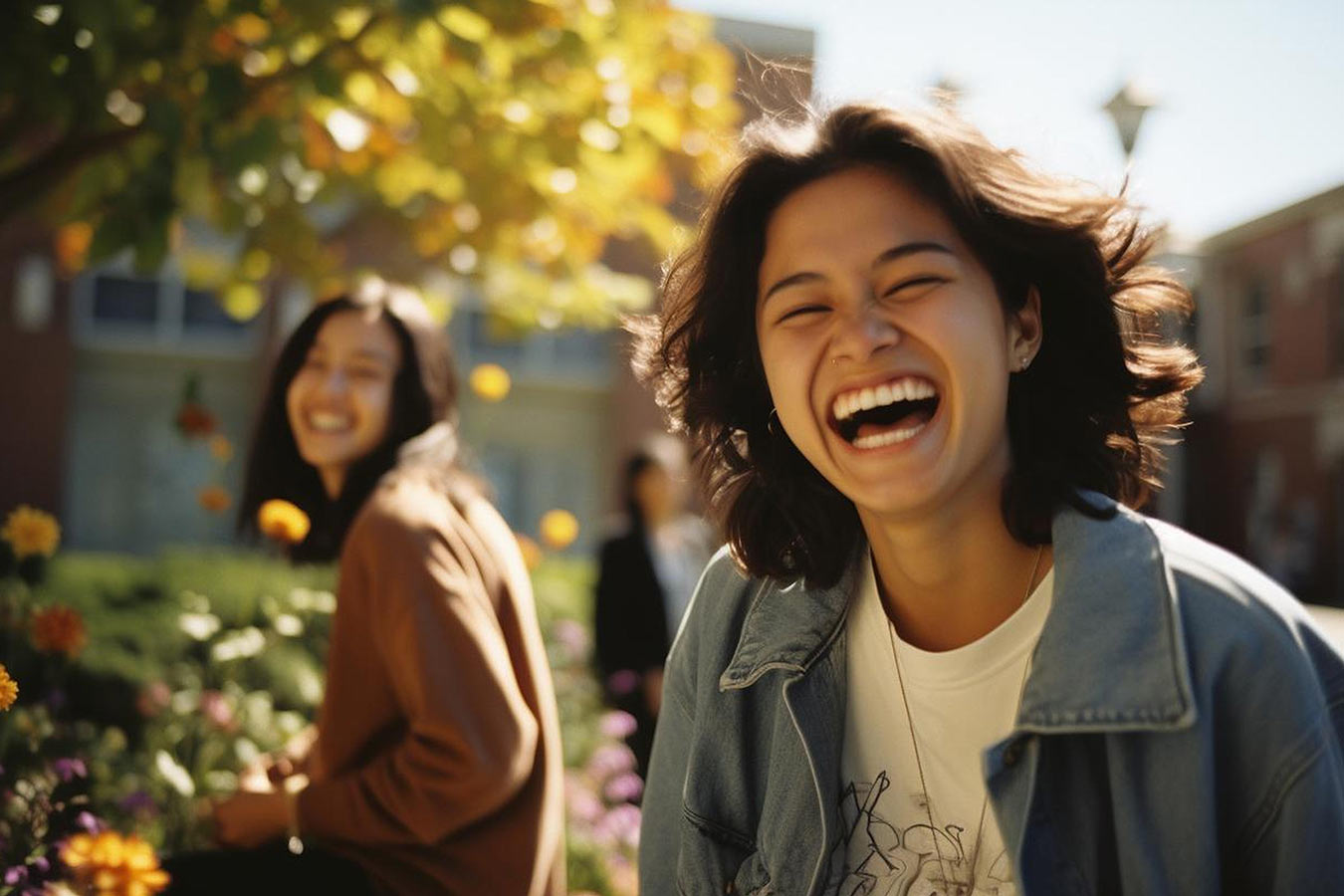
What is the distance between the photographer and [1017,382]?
6.02 ft

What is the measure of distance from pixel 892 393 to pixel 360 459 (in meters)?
1.45

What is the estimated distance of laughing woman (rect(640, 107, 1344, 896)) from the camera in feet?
4.34

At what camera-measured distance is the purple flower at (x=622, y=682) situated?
497 centimetres

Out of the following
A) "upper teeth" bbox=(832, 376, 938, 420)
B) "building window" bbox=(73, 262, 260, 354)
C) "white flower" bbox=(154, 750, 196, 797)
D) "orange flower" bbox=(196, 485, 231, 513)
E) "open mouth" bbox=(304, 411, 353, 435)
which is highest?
"building window" bbox=(73, 262, 260, 354)

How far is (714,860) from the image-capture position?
1.75m

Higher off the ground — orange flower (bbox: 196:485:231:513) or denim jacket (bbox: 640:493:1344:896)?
orange flower (bbox: 196:485:231:513)

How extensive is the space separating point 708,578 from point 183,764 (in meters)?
1.96

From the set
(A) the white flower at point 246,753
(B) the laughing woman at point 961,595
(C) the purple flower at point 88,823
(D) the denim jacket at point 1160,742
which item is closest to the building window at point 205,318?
(A) the white flower at point 246,753

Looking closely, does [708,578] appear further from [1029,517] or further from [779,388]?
[1029,517]

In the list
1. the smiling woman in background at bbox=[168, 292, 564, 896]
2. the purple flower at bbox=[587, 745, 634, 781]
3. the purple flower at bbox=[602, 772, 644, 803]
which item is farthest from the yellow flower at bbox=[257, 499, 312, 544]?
the purple flower at bbox=[602, 772, 644, 803]

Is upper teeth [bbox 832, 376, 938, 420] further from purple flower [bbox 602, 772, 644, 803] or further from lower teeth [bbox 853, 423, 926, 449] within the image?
purple flower [bbox 602, 772, 644, 803]

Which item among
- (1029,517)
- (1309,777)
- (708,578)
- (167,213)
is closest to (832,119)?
(1029,517)

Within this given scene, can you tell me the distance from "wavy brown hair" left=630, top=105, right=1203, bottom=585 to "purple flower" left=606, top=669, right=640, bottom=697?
9.85ft

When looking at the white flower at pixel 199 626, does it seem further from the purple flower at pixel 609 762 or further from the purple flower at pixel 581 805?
the purple flower at pixel 609 762
